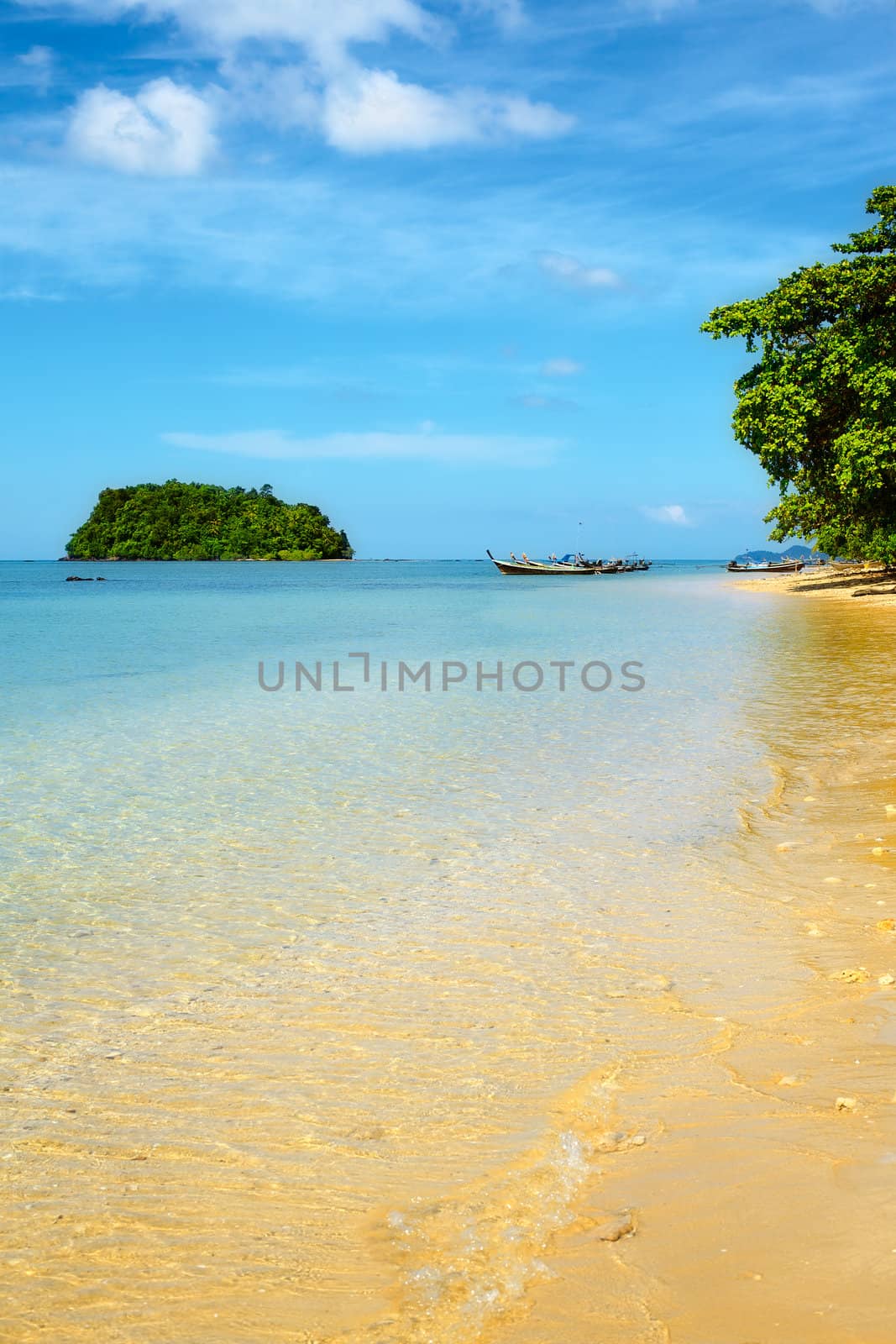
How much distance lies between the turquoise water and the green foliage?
19.2m

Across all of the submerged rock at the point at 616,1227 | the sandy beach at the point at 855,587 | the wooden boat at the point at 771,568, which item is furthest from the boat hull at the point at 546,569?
the submerged rock at the point at 616,1227

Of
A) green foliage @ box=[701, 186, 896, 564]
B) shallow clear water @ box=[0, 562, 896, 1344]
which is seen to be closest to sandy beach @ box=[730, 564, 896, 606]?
green foliage @ box=[701, 186, 896, 564]

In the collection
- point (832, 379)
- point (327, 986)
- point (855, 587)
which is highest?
point (832, 379)

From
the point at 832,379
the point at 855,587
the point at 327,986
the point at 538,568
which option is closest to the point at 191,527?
the point at 538,568

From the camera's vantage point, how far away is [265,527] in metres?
187

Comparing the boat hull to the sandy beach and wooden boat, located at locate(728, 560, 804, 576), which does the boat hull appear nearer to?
wooden boat, located at locate(728, 560, 804, 576)

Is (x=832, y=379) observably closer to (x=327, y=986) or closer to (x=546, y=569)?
(x=327, y=986)

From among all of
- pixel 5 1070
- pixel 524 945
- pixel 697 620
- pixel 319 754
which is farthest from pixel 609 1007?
pixel 697 620

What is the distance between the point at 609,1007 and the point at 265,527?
187 metres

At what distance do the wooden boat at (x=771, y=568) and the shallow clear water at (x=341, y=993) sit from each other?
311 ft

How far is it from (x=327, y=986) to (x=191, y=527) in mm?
186311

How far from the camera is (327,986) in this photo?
5.00 m

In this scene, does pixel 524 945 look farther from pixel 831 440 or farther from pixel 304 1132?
pixel 831 440

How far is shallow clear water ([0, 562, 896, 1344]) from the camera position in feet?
9.73
